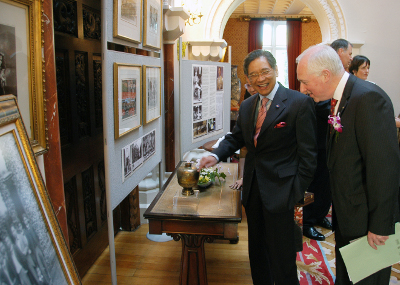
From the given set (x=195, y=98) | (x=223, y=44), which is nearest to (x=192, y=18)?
(x=223, y=44)

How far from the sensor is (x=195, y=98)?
145 inches

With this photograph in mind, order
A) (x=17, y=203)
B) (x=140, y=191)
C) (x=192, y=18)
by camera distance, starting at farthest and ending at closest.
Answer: (x=192, y=18), (x=140, y=191), (x=17, y=203)

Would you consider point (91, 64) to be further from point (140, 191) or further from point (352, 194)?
point (352, 194)

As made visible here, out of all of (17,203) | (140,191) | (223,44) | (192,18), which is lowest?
(140,191)

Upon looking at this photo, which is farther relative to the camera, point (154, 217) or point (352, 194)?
point (154, 217)

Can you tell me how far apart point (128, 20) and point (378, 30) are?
502cm

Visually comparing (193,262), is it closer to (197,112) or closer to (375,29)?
(197,112)

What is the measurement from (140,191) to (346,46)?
9.76 feet

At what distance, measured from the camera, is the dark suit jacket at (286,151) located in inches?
84.7

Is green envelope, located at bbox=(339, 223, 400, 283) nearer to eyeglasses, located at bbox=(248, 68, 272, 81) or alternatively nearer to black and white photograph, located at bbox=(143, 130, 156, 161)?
eyeglasses, located at bbox=(248, 68, 272, 81)

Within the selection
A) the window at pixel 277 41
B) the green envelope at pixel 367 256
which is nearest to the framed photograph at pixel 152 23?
the green envelope at pixel 367 256

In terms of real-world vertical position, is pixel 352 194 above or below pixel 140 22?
below

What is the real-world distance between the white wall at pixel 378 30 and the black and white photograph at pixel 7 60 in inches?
225

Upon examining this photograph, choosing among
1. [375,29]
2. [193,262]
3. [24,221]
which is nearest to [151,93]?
[193,262]
